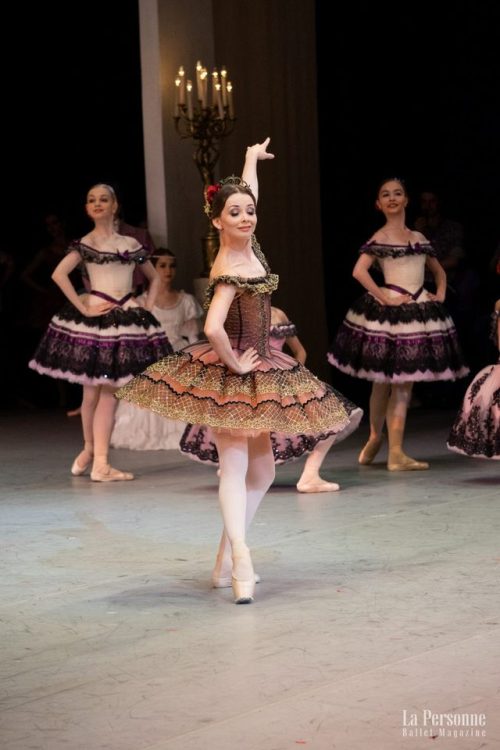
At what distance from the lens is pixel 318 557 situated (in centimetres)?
447

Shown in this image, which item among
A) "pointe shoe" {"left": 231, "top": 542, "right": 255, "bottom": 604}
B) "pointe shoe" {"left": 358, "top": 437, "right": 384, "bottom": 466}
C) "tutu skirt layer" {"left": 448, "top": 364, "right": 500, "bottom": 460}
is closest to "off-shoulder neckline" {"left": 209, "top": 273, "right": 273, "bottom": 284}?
"pointe shoe" {"left": 231, "top": 542, "right": 255, "bottom": 604}

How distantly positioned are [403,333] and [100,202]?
1441mm

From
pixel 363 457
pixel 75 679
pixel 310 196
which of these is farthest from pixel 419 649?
pixel 310 196

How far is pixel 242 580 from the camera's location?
3891 millimetres

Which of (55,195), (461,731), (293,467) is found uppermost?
(55,195)

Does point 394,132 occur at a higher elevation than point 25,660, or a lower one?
higher

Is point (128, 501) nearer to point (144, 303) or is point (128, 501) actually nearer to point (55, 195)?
point (144, 303)

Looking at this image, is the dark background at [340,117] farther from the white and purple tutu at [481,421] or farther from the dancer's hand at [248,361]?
the dancer's hand at [248,361]

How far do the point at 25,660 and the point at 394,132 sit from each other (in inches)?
287

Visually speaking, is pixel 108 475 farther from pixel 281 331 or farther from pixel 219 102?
pixel 219 102

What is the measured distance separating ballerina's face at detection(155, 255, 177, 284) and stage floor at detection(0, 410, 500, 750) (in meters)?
1.70

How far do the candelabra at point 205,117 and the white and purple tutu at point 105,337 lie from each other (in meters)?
1.42

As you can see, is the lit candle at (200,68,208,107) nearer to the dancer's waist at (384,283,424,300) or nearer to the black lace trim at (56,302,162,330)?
the black lace trim at (56,302,162,330)

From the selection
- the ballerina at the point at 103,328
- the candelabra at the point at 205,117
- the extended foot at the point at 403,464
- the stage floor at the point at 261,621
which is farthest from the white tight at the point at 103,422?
the candelabra at the point at 205,117
